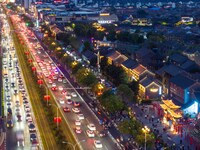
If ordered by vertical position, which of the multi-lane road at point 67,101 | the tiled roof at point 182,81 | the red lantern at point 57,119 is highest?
the tiled roof at point 182,81

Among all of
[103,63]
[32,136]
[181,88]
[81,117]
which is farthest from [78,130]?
[103,63]

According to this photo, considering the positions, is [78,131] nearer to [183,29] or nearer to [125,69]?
[125,69]

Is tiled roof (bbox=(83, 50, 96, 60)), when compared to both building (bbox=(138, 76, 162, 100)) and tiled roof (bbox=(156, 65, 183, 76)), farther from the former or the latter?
building (bbox=(138, 76, 162, 100))

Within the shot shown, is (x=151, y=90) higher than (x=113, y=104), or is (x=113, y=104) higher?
(x=113, y=104)

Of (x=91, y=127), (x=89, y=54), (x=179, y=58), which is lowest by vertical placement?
(x=91, y=127)

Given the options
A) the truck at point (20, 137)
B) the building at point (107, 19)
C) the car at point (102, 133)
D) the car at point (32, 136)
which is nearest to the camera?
the truck at point (20, 137)

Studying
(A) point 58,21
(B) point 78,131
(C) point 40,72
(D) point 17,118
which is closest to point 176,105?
(B) point 78,131

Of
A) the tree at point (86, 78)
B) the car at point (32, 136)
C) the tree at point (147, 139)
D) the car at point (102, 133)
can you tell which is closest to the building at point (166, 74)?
the tree at point (86, 78)

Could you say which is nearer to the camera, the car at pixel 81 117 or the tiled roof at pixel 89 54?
the car at pixel 81 117

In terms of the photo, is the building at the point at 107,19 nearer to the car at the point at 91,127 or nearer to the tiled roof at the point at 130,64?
the tiled roof at the point at 130,64

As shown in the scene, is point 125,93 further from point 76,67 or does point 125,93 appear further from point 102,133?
point 76,67
